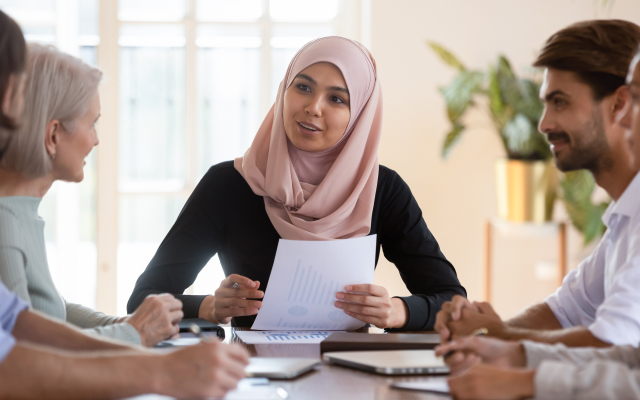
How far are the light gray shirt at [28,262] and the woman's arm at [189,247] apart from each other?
31 centimetres

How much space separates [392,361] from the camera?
1066 mm

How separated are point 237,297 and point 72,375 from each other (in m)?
0.63

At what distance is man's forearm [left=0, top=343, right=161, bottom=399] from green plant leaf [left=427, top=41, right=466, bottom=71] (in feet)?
9.37

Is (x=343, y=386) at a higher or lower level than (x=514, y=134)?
lower

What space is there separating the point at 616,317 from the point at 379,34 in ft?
8.99

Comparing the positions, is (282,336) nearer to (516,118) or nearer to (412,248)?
(412,248)

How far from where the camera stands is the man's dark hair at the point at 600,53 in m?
1.41

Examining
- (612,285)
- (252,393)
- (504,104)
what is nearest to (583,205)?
(504,104)

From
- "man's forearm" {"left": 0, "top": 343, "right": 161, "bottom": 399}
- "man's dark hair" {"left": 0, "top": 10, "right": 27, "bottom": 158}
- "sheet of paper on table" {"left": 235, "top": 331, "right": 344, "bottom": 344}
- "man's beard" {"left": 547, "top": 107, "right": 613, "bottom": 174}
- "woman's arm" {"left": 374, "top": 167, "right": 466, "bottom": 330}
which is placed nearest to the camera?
"man's forearm" {"left": 0, "top": 343, "right": 161, "bottom": 399}

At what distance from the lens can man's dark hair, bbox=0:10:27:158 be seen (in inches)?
34.3

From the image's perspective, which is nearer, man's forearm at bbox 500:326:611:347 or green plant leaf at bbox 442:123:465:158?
man's forearm at bbox 500:326:611:347

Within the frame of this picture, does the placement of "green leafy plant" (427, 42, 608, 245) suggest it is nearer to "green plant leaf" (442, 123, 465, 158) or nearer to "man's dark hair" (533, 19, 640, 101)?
"green plant leaf" (442, 123, 465, 158)

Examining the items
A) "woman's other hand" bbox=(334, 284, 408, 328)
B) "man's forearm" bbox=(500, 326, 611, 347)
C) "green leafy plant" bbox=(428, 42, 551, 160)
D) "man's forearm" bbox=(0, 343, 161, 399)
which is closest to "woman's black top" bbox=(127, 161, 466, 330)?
"woman's other hand" bbox=(334, 284, 408, 328)

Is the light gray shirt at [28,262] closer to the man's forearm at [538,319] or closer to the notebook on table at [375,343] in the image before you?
the notebook on table at [375,343]
